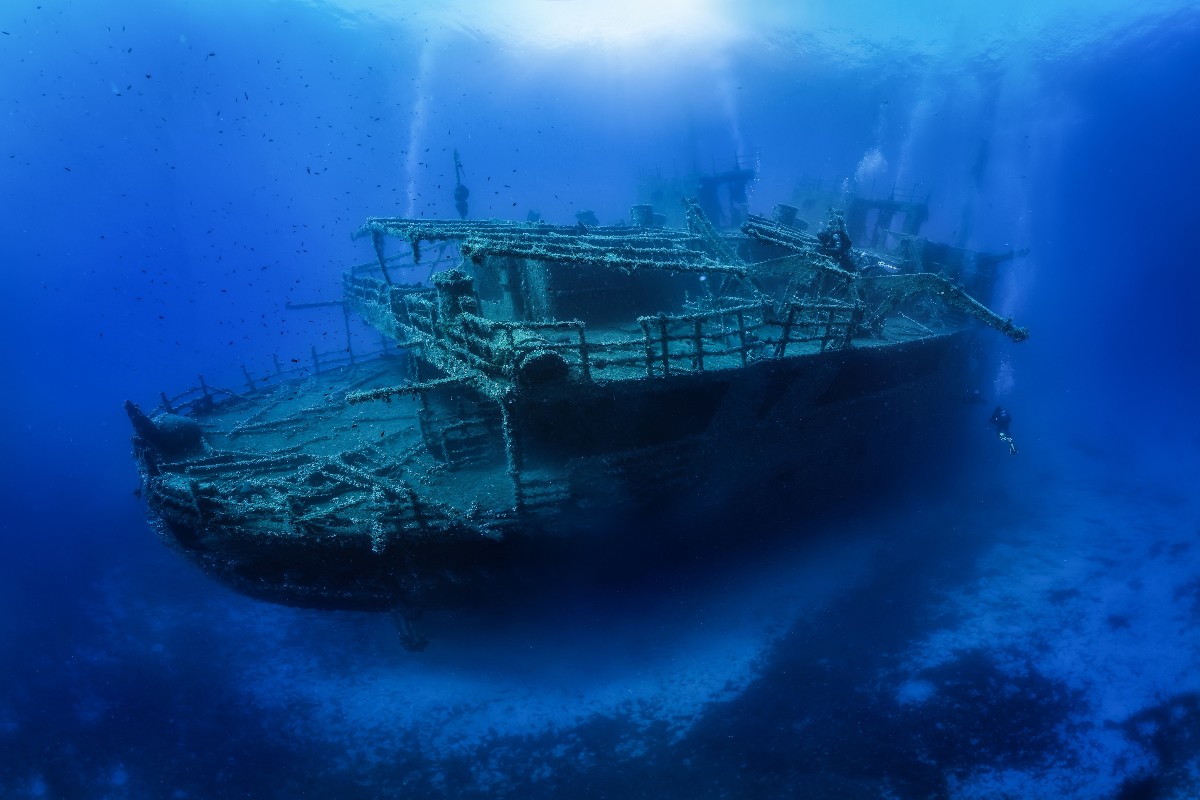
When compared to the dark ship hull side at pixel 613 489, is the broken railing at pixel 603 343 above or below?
above

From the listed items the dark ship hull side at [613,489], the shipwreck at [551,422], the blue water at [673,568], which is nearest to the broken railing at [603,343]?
the shipwreck at [551,422]

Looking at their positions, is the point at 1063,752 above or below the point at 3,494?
below

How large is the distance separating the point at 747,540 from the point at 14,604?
89.7 feet

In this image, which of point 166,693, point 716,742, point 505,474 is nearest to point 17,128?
point 166,693

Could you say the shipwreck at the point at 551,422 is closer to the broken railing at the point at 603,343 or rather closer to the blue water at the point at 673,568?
the broken railing at the point at 603,343

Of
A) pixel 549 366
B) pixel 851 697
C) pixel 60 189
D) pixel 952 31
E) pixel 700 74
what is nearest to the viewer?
pixel 549 366

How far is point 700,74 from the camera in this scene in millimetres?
104375

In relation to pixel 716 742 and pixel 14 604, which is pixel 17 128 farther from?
pixel 716 742

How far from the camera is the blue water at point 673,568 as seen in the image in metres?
11.2

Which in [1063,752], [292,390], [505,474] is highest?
[292,390]

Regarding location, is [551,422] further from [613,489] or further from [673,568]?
[673,568]

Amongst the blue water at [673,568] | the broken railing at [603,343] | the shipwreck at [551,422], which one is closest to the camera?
the broken railing at [603,343]

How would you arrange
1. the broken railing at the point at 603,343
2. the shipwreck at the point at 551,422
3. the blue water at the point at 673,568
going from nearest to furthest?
the broken railing at the point at 603,343
the shipwreck at the point at 551,422
the blue water at the point at 673,568

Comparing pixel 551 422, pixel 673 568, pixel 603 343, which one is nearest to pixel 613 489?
pixel 551 422
